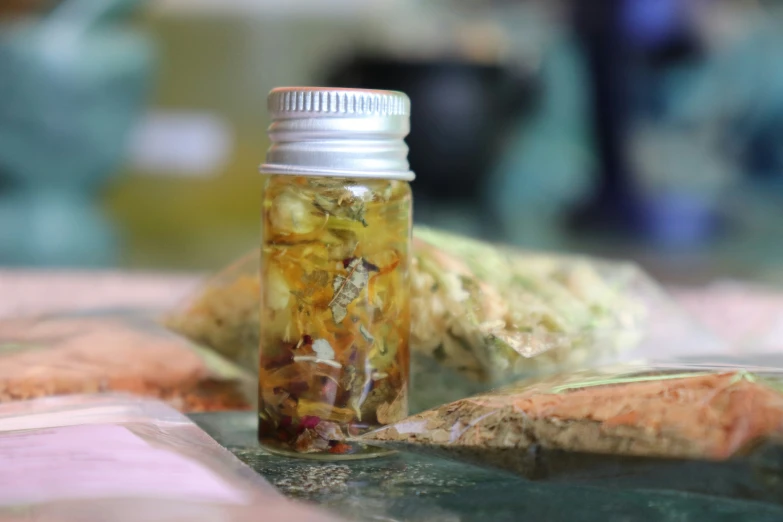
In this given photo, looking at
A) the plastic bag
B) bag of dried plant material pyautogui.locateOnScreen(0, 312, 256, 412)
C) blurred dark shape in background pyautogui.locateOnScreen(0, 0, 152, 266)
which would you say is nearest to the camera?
the plastic bag

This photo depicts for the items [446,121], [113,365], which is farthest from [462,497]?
[446,121]

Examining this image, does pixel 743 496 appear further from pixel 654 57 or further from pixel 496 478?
pixel 654 57

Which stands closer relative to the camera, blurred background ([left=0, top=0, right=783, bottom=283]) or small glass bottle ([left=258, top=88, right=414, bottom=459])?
small glass bottle ([left=258, top=88, right=414, bottom=459])

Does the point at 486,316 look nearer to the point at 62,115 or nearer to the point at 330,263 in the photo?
the point at 330,263

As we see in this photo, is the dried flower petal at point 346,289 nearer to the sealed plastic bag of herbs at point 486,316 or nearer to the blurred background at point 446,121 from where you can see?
the sealed plastic bag of herbs at point 486,316

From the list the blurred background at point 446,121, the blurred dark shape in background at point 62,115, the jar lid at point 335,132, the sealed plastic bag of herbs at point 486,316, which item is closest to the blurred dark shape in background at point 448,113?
the blurred background at point 446,121

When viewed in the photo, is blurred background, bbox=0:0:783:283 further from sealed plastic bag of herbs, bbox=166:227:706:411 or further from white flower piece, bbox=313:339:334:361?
white flower piece, bbox=313:339:334:361

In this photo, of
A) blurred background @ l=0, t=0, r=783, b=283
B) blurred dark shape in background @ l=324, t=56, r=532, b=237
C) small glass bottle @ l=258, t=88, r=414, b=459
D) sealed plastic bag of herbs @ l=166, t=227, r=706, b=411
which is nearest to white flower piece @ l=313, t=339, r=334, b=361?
small glass bottle @ l=258, t=88, r=414, b=459
